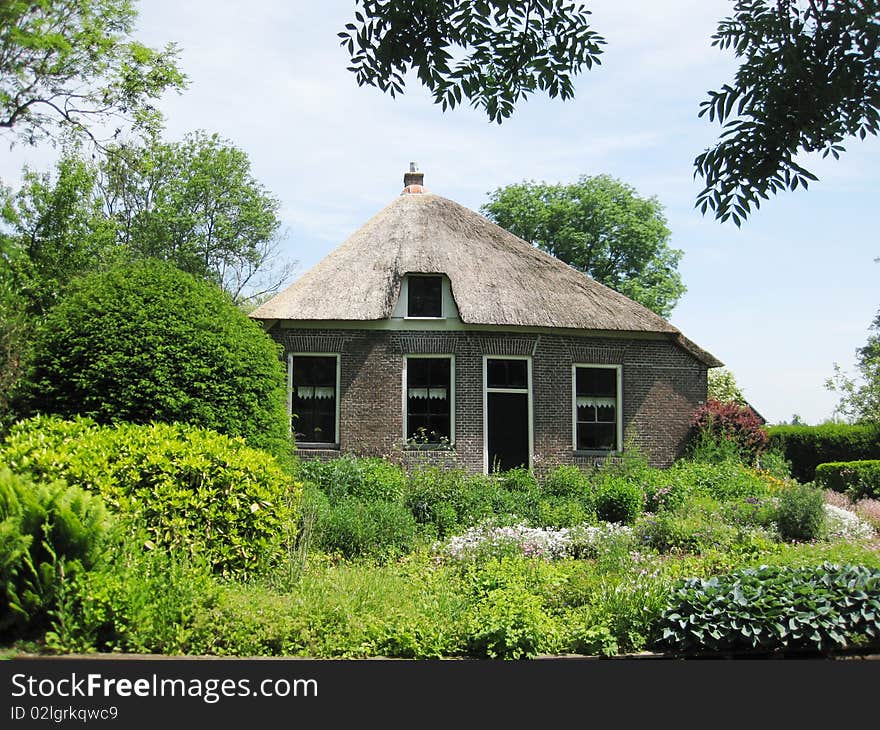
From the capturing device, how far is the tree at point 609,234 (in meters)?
39.3

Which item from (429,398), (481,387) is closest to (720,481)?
(481,387)

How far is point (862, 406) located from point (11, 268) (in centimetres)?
3121

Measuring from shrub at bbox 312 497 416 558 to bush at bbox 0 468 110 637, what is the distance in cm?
343

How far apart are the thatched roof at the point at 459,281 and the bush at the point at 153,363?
23.6ft

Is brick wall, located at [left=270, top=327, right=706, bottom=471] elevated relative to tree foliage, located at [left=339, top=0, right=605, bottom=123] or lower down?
lower down

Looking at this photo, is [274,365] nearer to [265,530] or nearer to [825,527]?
[265,530]

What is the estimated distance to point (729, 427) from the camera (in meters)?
18.2

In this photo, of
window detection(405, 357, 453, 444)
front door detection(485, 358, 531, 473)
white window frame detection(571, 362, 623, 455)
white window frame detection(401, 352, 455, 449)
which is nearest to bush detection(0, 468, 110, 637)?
white window frame detection(401, 352, 455, 449)

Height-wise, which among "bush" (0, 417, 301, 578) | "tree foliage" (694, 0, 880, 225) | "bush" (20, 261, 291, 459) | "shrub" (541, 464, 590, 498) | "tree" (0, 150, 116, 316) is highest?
"tree" (0, 150, 116, 316)

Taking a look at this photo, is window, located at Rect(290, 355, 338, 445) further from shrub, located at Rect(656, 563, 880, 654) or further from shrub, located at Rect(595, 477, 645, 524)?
shrub, located at Rect(656, 563, 880, 654)

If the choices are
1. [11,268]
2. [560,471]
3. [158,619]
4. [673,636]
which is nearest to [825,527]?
[560,471]

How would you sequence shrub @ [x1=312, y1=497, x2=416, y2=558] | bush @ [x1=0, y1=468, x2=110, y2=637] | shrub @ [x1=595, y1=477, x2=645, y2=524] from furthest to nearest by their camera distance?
shrub @ [x1=595, y1=477, x2=645, y2=524] → shrub @ [x1=312, y1=497, x2=416, y2=558] → bush @ [x1=0, y1=468, x2=110, y2=637]

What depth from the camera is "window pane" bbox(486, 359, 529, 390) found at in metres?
17.3

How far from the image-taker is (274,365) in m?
9.83
